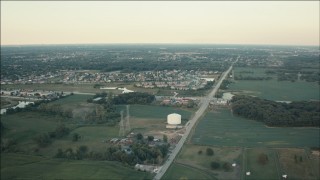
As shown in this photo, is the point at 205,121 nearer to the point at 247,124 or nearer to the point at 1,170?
the point at 247,124

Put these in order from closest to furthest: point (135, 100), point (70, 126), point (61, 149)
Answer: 1. point (61, 149)
2. point (70, 126)
3. point (135, 100)

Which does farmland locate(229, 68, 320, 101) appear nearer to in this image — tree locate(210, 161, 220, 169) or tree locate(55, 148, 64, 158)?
tree locate(210, 161, 220, 169)

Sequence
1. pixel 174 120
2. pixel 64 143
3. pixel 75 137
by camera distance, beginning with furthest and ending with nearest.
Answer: pixel 174 120, pixel 75 137, pixel 64 143

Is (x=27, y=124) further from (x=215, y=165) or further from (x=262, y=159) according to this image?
(x=262, y=159)

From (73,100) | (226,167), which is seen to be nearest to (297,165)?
(226,167)

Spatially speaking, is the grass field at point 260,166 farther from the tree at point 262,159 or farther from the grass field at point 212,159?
the grass field at point 212,159

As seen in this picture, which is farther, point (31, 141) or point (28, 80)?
point (28, 80)

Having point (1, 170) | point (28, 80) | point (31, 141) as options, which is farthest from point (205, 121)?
point (28, 80)
